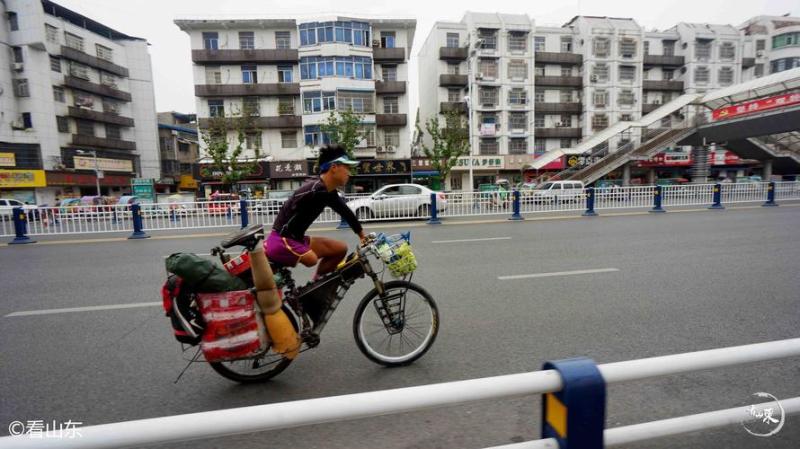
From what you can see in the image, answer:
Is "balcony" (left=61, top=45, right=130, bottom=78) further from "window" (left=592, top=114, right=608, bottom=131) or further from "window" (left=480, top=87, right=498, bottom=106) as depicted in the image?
"window" (left=592, top=114, right=608, bottom=131)

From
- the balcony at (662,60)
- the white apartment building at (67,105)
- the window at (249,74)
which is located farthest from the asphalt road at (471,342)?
the balcony at (662,60)

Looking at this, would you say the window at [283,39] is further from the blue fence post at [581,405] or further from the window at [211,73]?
the blue fence post at [581,405]

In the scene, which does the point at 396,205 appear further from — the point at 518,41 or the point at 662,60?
the point at 662,60

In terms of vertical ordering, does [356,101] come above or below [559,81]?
below

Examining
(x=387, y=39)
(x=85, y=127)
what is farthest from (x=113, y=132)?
(x=387, y=39)

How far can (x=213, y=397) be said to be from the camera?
9.20ft

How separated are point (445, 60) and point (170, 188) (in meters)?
33.8

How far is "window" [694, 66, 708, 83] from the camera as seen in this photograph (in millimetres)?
40938

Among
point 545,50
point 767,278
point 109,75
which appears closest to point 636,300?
point 767,278

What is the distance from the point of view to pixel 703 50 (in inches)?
1617

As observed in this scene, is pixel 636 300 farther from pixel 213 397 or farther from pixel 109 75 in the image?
pixel 109 75

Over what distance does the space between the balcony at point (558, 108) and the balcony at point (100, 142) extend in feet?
136

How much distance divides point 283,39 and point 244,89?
18.4 ft

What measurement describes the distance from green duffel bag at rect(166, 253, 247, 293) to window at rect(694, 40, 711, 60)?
52449 mm
